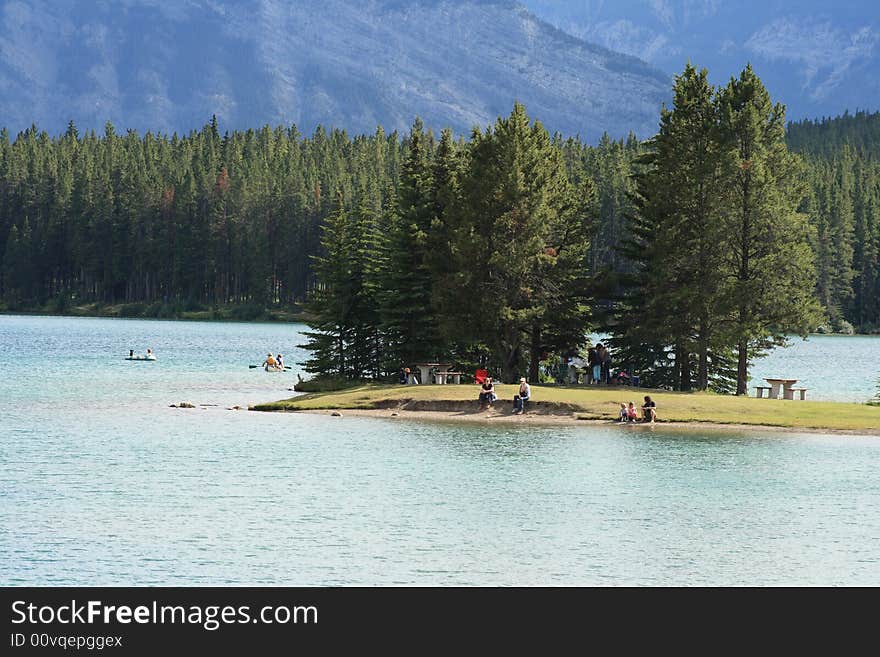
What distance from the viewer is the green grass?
205 ft

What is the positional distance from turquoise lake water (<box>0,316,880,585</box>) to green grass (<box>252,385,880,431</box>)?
2.31 meters

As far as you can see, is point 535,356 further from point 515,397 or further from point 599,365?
point 515,397

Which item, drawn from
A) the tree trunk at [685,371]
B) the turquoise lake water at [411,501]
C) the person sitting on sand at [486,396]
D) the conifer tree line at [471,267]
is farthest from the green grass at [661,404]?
the conifer tree line at [471,267]

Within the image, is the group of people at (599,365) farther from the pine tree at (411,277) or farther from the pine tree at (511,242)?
the pine tree at (411,277)

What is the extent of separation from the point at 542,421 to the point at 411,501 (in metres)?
22.1

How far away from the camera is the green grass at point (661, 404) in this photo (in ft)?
205

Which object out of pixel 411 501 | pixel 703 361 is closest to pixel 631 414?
pixel 703 361

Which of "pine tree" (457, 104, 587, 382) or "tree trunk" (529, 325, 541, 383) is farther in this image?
"tree trunk" (529, 325, 541, 383)

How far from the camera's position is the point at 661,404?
64.8m

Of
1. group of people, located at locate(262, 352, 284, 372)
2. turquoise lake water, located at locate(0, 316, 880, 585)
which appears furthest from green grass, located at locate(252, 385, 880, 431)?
group of people, located at locate(262, 352, 284, 372)

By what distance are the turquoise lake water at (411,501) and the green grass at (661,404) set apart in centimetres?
231

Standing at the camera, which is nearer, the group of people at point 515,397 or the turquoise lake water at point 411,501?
the turquoise lake water at point 411,501

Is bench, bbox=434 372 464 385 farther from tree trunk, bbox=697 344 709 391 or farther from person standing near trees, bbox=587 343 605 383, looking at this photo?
tree trunk, bbox=697 344 709 391
